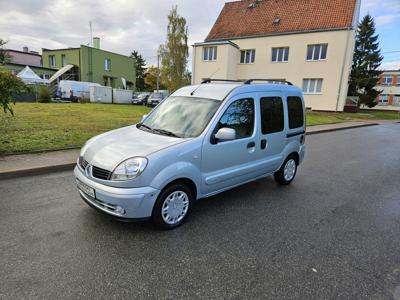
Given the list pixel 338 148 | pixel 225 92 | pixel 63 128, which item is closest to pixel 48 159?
pixel 63 128

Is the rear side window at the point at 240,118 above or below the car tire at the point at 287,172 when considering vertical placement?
above

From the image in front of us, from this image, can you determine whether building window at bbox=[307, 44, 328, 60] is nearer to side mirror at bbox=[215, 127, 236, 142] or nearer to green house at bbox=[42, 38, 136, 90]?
side mirror at bbox=[215, 127, 236, 142]

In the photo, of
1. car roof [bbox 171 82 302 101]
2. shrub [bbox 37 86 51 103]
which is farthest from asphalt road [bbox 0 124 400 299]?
shrub [bbox 37 86 51 103]

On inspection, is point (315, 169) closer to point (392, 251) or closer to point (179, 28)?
point (392, 251)

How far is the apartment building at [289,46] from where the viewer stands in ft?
78.8

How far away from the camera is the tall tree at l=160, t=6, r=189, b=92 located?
2961 centimetres

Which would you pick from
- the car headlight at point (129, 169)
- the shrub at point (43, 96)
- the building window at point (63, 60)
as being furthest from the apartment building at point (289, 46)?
the car headlight at point (129, 169)

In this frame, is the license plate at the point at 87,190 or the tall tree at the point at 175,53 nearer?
the license plate at the point at 87,190

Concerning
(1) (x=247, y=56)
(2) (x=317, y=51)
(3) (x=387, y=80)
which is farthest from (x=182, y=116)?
(3) (x=387, y=80)

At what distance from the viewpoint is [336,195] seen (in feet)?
17.1

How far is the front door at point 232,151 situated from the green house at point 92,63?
37113mm

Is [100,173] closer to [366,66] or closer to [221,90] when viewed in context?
[221,90]

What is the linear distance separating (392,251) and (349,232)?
21.0 inches

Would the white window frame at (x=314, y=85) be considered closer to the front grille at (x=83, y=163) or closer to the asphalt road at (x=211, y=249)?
the asphalt road at (x=211, y=249)
